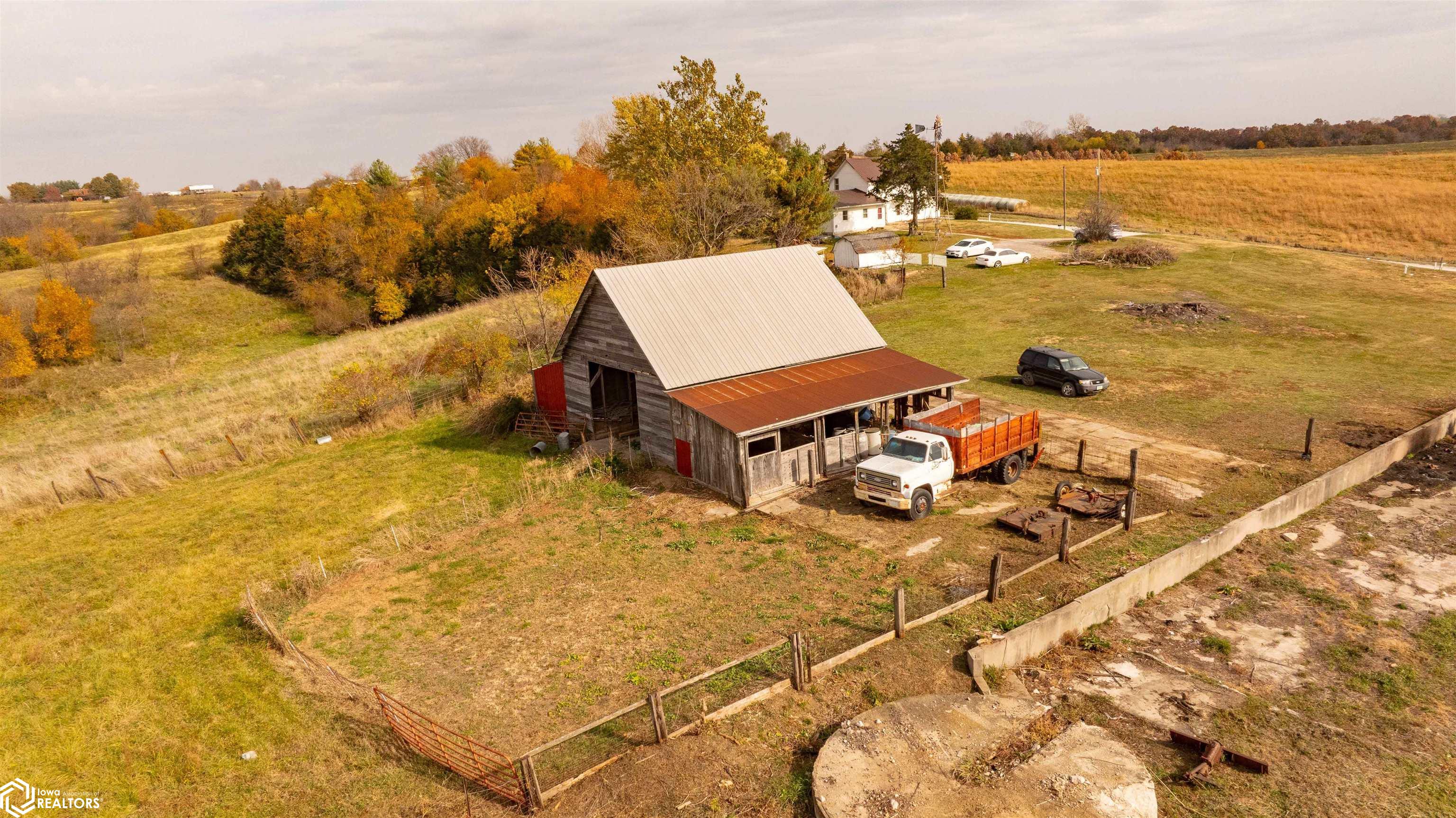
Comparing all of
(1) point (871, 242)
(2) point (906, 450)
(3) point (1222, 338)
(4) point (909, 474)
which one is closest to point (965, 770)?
(4) point (909, 474)

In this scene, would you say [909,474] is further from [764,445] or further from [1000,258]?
[1000,258]

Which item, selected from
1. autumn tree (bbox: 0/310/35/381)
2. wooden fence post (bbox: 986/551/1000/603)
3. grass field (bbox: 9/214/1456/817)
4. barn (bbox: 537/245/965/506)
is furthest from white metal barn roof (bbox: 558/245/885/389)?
autumn tree (bbox: 0/310/35/381)

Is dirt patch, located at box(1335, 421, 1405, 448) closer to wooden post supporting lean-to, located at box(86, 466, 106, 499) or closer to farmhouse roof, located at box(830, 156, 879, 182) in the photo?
wooden post supporting lean-to, located at box(86, 466, 106, 499)

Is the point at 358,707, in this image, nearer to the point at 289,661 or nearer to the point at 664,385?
the point at 289,661

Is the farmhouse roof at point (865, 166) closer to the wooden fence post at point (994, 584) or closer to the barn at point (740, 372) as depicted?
the barn at point (740, 372)

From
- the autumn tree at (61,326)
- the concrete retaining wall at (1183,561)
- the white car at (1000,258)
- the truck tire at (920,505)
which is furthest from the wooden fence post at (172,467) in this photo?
the white car at (1000,258)

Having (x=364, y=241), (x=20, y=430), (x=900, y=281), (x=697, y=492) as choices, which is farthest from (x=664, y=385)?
(x=364, y=241)
